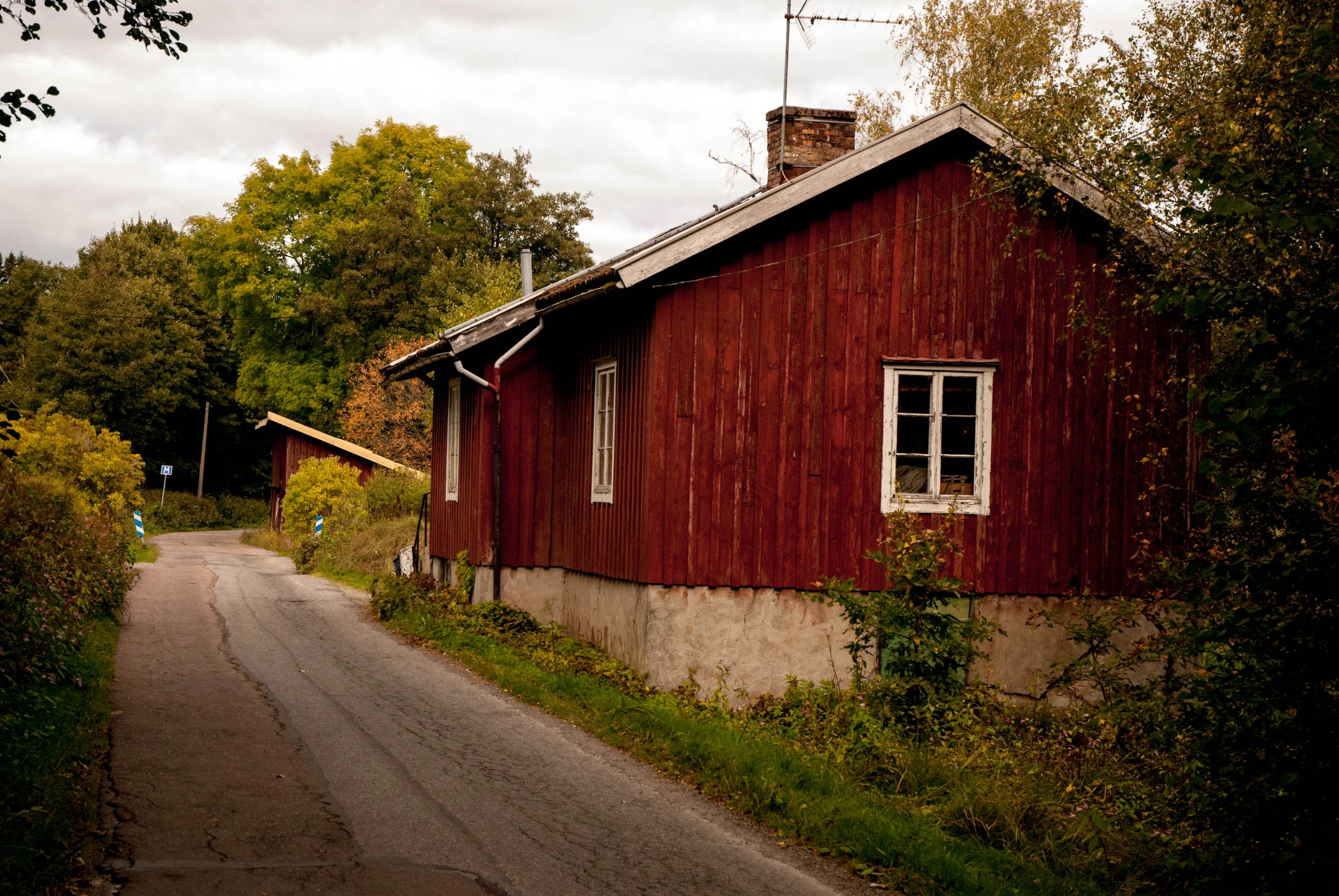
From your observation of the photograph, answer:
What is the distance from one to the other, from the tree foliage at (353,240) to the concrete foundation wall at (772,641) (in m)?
34.6

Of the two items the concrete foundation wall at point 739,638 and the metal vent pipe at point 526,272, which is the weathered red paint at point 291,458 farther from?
the concrete foundation wall at point 739,638

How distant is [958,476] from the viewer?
1166cm

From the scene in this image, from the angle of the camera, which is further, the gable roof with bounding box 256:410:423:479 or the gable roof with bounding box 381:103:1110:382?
the gable roof with bounding box 256:410:423:479

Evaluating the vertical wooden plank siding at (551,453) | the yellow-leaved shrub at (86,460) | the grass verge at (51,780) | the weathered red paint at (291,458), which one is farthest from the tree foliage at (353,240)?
the grass verge at (51,780)

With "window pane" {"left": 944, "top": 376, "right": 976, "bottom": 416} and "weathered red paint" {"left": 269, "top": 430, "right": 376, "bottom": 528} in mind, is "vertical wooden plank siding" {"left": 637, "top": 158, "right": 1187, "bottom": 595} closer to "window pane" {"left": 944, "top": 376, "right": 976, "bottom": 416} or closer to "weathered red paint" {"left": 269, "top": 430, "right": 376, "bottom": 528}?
"window pane" {"left": 944, "top": 376, "right": 976, "bottom": 416}

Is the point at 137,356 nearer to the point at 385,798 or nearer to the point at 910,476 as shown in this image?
the point at 910,476

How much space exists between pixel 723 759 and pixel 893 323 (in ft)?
17.2

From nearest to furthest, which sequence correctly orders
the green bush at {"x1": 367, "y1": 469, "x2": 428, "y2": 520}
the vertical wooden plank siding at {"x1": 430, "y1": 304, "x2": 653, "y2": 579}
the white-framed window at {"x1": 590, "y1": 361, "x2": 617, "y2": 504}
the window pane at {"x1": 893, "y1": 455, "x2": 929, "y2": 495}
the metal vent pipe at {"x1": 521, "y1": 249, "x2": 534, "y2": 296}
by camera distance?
the window pane at {"x1": 893, "y1": 455, "x2": 929, "y2": 495}
the vertical wooden plank siding at {"x1": 430, "y1": 304, "x2": 653, "y2": 579}
the white-framed window at {"x1": 590, "y1": 361, "x2": 617, "y2": 504}
the metal vent pipe at {"x1": 521, "y1": 249, "x2": 534, "y2": 296}
the green bush at {"x1": 367, "y1": 469, "x2": 428, "y2": 520}

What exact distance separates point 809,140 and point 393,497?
16410 mm

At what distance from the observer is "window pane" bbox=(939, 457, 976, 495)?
38.1ft

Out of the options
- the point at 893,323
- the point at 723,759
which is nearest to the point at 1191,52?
the point at 893,323

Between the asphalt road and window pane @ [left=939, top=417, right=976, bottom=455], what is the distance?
4.79 metres

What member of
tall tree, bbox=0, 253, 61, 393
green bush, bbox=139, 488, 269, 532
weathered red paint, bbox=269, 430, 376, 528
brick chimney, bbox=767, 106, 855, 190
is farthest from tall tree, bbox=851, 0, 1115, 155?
tall tree, bbox=0, 253, 61, 393

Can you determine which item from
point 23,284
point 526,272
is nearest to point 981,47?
point 526,272
